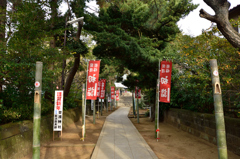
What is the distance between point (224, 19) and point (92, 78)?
7.17 meters

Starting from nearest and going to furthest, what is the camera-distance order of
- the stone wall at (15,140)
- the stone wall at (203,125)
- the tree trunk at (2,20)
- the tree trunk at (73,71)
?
the stone wall at (15,140)
the tree trunk at (2,20)
the stone wall at (203,125)
the tree trunk at (73,71)

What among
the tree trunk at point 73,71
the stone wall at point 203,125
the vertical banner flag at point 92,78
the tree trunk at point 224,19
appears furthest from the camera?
the tree trunk at point 73,71

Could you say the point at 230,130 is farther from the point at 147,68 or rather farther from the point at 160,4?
the point at 160,4

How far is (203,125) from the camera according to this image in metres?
8.52

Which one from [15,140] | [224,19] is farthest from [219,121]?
[15,140]

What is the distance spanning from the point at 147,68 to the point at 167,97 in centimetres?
396

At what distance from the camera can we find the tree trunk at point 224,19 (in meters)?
4.61

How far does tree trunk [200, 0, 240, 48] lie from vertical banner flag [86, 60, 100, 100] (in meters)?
6.56

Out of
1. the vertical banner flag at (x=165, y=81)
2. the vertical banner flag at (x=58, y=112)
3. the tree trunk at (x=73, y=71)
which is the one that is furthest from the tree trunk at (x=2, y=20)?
the vertical banner flag at (x=165, y=81)

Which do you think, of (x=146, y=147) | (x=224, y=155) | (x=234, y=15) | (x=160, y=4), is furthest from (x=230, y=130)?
(x=234, y=15)

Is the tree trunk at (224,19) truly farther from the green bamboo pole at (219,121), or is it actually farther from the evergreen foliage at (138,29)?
the evergreen foliage at (138,29)

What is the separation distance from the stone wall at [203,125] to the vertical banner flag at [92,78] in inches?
210

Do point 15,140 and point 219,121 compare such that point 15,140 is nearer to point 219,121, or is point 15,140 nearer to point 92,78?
point 92,78

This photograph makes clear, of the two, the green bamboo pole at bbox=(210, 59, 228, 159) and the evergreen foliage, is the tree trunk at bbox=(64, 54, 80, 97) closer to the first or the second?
the evergreen foliage
